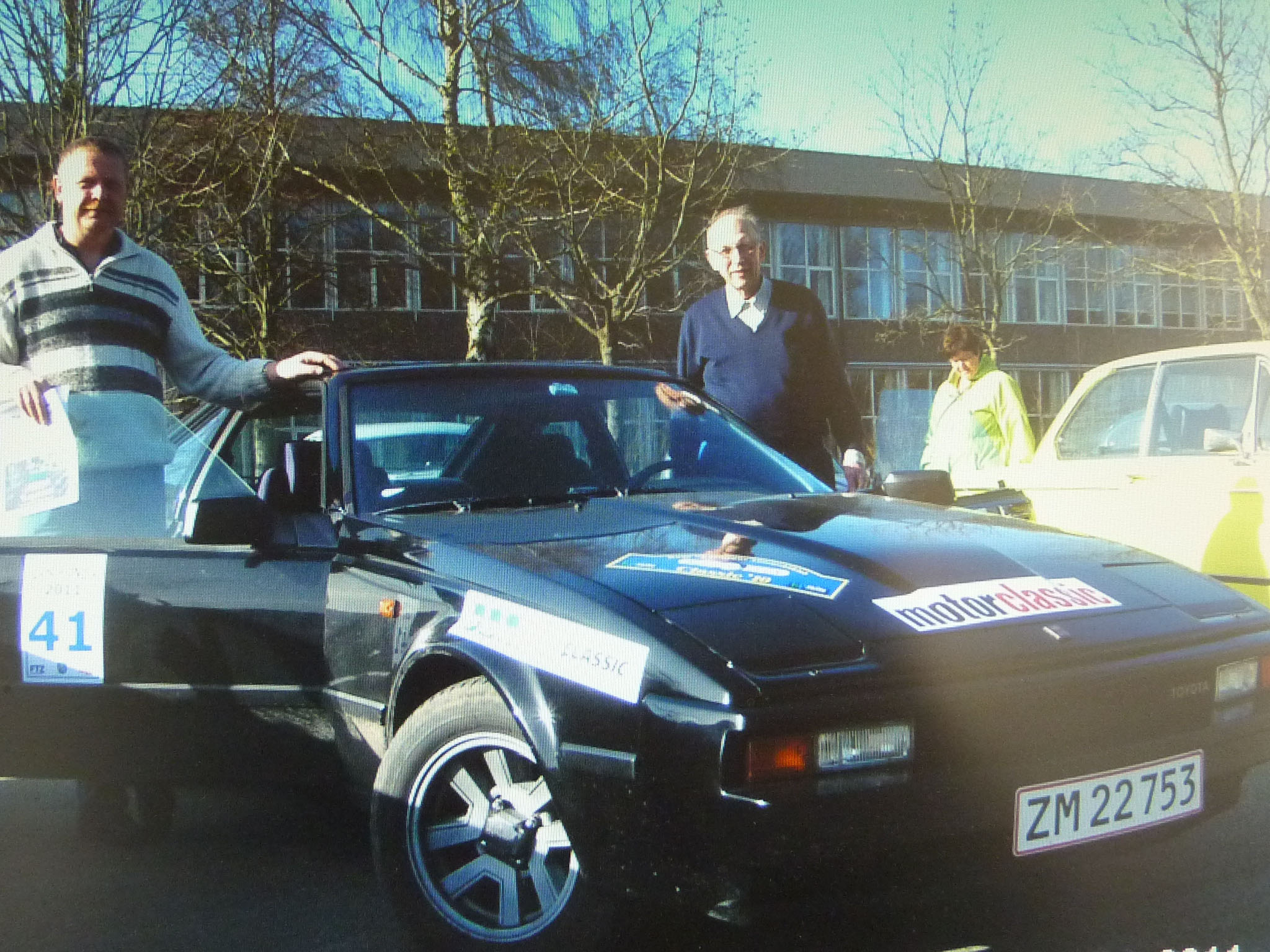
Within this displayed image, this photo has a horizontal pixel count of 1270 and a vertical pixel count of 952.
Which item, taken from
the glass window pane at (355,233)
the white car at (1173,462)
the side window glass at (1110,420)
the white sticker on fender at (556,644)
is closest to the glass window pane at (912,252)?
the glass window pane at (355,233)

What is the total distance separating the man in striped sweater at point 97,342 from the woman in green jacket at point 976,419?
4646 millimetres

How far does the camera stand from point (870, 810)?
7.77ft

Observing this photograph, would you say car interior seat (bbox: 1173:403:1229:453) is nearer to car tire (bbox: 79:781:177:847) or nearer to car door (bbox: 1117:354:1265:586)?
car door (bbox: 1117:354:1265:586)

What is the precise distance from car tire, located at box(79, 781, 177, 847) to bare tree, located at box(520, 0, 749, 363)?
14.2 meters

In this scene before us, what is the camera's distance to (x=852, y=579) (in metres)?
2.80

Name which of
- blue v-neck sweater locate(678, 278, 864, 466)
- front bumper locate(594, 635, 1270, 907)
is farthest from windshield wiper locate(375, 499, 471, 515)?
blue v-neck sweater locate(678, 278, 864, 466)

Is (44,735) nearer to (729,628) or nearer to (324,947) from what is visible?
(324,947)

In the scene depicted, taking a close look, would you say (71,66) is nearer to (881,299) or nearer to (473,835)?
(473,835)

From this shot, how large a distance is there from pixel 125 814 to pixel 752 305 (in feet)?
9.59

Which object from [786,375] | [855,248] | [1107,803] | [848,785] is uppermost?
[855,248]

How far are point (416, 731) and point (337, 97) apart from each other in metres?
17.9

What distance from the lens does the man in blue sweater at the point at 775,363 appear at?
5227 mm

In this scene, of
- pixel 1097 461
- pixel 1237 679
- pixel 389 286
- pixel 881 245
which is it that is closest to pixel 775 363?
pixel 1097 461

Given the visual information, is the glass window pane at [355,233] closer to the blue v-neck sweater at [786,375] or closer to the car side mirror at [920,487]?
the blue v-neck sweater at [786,375]
